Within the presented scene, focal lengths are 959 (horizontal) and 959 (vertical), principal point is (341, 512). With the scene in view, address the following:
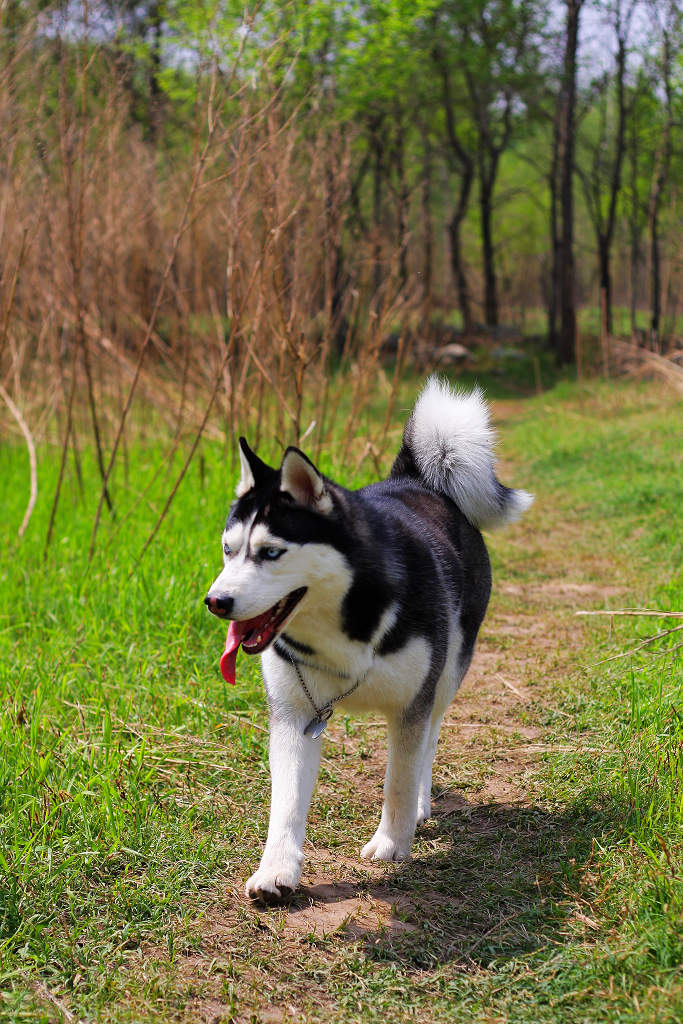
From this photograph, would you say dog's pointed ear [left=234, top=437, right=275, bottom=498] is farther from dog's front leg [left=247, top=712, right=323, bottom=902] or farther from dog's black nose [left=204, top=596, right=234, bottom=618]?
dog's front leg [left=247, top=712, right=323, bottom=902]

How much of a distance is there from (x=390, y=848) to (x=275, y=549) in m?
1.00

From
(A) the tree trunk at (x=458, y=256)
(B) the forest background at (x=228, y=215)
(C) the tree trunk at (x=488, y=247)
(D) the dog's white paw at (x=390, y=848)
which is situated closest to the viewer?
(D) the dog's white paw at (x=390, y=848)

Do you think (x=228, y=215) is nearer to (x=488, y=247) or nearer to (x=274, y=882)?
(x=274, y=882)

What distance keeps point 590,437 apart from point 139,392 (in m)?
5.25

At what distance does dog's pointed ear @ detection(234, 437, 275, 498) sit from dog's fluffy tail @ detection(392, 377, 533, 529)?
0.98 meters

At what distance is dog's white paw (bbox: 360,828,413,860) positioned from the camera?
278cm

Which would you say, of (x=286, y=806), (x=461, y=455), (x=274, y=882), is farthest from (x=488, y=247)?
(x=274, y=882)

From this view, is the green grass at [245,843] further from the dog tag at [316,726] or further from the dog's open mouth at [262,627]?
the dog's open mouth at [262,627]

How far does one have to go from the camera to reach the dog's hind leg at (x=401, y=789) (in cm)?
271

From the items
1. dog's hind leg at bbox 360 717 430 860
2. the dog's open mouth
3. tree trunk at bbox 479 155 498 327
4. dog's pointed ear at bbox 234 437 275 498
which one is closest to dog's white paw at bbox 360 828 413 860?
dog's hind leg at bbox 360 717 430 860

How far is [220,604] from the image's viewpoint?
7.52 feet

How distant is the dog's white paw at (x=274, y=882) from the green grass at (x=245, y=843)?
0.30 feet

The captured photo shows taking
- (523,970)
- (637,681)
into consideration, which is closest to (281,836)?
(523,970)

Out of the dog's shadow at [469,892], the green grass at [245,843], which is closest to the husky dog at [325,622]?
the dog's shadow at [469,892]
